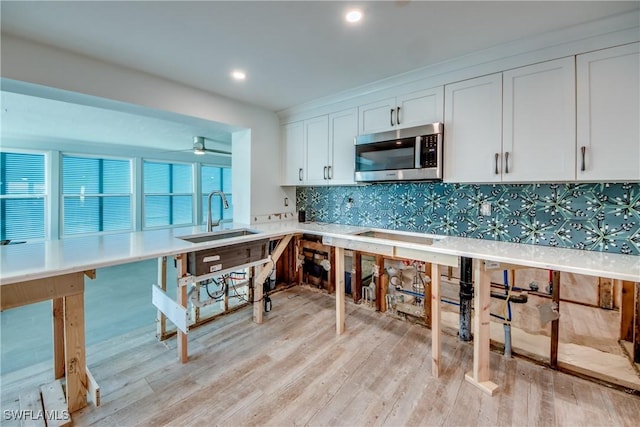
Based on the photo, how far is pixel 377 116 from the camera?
266cm

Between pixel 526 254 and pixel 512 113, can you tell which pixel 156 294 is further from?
pixel 512 113

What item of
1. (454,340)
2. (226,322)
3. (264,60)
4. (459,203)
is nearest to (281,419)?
(226,322)

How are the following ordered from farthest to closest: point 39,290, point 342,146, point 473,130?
point 342,146, point 473,130, point 39,290

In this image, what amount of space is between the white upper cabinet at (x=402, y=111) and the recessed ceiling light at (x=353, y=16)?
39.3 inches

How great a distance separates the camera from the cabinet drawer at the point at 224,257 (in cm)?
212

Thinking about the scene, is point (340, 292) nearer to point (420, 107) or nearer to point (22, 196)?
point (420, 107)

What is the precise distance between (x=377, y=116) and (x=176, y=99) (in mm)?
1933

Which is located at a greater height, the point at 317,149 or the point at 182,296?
the point at 317,149

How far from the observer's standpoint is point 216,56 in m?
2.06

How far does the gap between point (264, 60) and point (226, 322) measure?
2509mm

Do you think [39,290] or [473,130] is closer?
[39,290]

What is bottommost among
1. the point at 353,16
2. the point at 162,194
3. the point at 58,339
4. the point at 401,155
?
the point at 58,339

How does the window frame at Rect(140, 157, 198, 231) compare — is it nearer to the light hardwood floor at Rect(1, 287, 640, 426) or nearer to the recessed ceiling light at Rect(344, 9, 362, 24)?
Result: the light hardwood floor at Rect(1, 287, 640, 426)

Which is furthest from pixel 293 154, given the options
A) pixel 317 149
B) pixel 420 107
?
pixel 420 107
